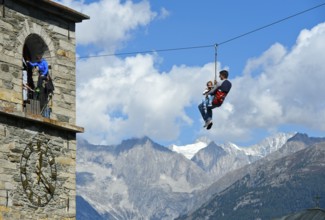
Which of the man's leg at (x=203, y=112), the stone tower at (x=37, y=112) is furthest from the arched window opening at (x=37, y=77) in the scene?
the man's leg at (x=203, y=112)

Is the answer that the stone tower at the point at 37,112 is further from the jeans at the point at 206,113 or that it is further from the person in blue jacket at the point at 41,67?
the jeans at the point at 206,113

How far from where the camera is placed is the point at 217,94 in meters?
26.4

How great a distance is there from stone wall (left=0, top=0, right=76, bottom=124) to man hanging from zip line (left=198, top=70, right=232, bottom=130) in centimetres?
509

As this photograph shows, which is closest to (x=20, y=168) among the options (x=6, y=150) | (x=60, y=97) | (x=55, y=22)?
(x=6, y=150)

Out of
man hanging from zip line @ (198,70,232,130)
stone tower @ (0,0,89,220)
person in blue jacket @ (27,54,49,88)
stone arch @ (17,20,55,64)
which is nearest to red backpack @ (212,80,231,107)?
man hanging from zip line @ (198,70,232,130)

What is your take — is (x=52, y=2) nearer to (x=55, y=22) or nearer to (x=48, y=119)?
(x=55, y=22)

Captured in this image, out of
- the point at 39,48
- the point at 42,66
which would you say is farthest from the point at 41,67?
the point at 39,48

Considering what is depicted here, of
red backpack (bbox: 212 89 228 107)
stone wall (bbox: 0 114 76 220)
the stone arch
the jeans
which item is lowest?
stone wall (bbox: 0 114 76 220)

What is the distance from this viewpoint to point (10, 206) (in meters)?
26.5

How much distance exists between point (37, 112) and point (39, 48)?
87.8 inches

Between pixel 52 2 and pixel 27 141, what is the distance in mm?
4642

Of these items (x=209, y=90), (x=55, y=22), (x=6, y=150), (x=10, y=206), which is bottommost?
(x=10, y=206)

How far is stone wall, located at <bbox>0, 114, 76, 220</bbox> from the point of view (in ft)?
87.2

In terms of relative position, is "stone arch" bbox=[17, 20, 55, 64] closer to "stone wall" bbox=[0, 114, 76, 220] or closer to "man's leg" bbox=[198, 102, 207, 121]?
"stone wall" bbox=[0, 114, 76, 220]
